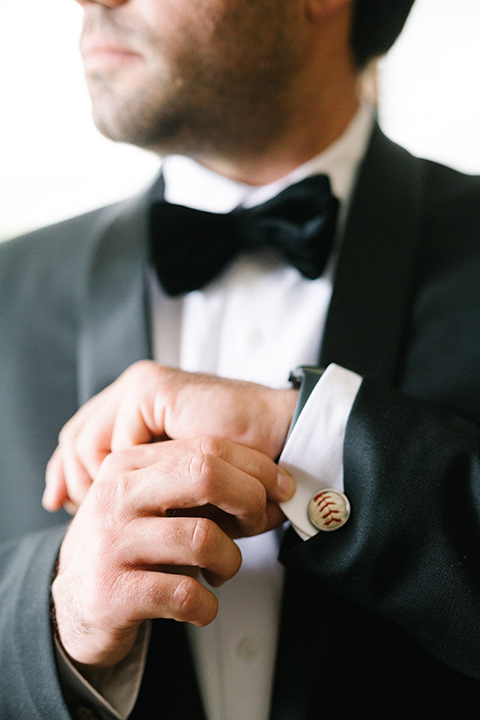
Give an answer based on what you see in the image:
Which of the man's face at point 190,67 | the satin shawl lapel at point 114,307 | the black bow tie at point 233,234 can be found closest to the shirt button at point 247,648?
the satin shawl lapel at point 114,307

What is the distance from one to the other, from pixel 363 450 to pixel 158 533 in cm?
27

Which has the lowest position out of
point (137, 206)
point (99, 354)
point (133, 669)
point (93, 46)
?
point (133, 669)

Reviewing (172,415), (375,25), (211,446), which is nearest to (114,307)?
(172,415)

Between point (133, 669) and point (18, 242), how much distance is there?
1043 mm

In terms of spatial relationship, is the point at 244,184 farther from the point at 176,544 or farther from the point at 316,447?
the point at 176,544

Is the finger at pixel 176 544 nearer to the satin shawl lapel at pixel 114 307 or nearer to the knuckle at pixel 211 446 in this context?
the knuckle at pixel 211 446

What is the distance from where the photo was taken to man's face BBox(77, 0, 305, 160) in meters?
1.02

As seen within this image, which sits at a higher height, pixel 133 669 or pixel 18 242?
pixel 18 242

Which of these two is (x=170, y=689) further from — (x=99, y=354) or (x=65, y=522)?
(x=99, y=354)

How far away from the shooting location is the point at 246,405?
2.36 ft

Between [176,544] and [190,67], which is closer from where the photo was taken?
[176,544]

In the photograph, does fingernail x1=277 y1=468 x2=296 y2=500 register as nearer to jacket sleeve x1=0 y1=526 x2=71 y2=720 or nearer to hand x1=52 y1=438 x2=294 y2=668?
hand x1=52 y1=438 x2=294 y2=668

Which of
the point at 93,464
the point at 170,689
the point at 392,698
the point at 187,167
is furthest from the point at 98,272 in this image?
the point at 392,698

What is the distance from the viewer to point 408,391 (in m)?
0.88
